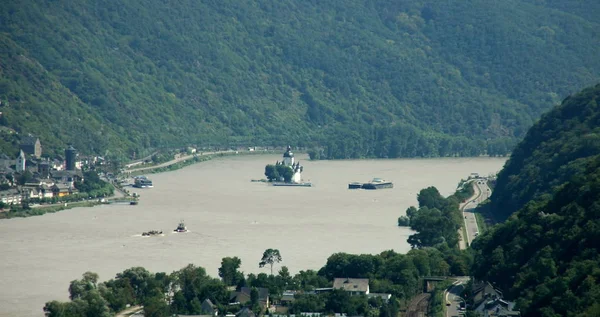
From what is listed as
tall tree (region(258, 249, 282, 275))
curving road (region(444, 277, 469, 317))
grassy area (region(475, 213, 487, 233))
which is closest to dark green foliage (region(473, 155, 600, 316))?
curving road (region(444, 277, 469, 317))

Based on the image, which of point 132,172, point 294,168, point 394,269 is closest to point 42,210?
point 132,172

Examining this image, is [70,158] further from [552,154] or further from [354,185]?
[552,154]

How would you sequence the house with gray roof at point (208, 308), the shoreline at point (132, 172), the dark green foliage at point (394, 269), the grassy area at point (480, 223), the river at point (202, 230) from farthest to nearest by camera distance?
the shoreline at point (132, 172) < the grassy area at point (480, 223) < the river at point (202, 230) < the dark green foliage at point (394, 269) < the house with gray roof at point (208, 308)

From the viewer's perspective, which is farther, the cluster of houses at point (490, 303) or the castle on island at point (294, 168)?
the castle on island at point (294, 168)

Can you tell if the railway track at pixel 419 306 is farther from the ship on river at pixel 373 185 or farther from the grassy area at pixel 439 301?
the ship on river at pixel 373 185

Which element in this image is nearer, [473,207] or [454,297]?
[454,297]

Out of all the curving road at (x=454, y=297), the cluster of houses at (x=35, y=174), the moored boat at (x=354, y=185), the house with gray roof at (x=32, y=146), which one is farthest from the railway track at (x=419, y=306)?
the house with gray roof at (x=32, y=146)
